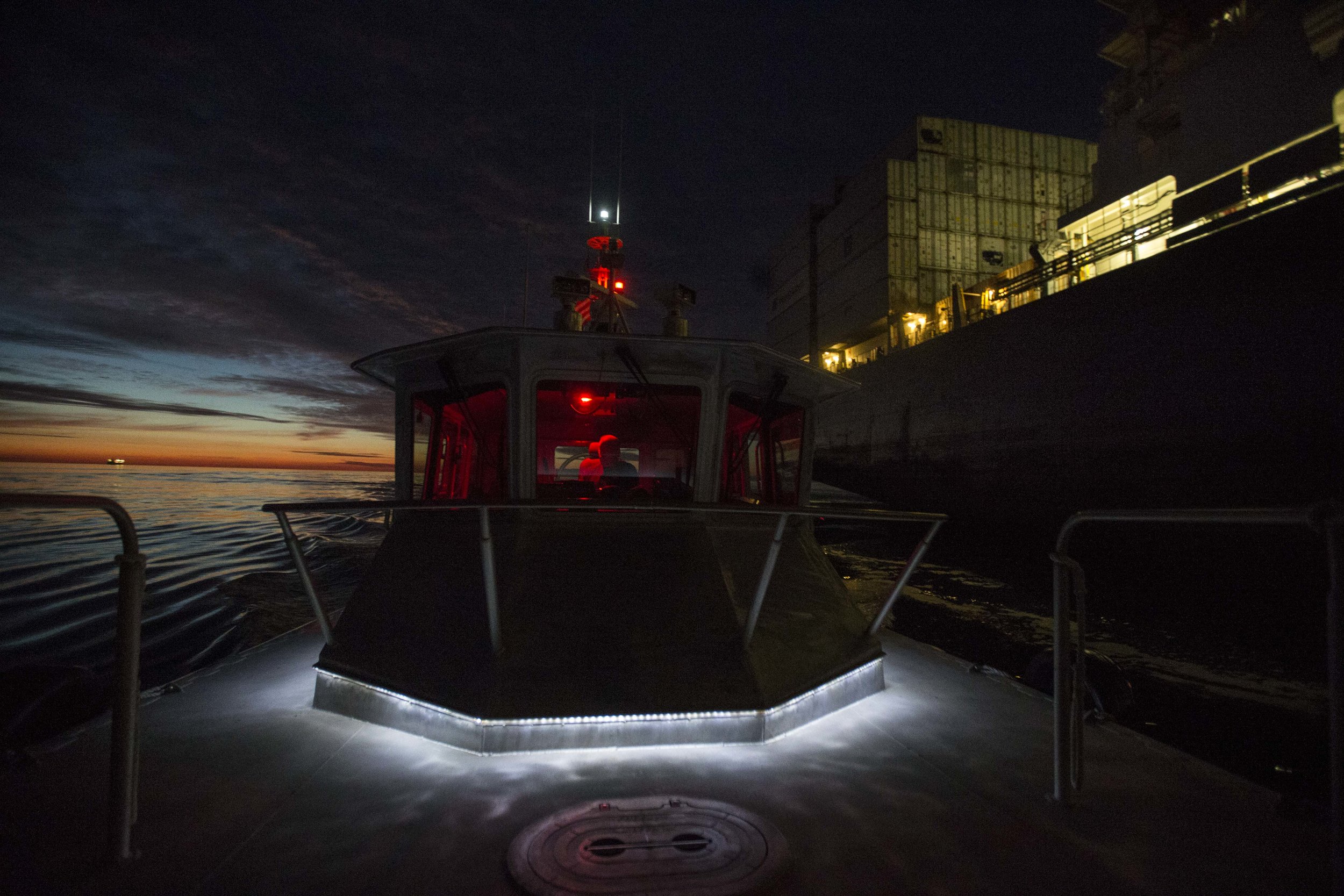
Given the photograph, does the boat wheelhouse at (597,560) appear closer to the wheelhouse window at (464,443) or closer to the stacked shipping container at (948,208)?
A: the wheelhouse window at (464,443)

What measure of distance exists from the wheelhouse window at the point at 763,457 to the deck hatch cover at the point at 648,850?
3.46 m

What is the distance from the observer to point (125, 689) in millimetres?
2254

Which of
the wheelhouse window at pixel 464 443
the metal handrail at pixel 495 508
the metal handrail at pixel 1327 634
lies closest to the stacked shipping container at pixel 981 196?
the wheelhouse window at pixel 464 443

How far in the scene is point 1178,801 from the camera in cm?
293

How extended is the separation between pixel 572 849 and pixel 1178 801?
2.93 m

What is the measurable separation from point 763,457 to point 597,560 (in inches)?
90.1

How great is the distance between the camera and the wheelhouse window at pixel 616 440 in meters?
5.04

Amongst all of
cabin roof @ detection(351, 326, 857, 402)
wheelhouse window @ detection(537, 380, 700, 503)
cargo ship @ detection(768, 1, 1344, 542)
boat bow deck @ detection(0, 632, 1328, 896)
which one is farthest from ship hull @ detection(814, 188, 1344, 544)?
wheelhouse window @ detection(537, 380, 700, 503)

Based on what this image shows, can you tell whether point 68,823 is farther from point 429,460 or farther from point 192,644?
point 192,644

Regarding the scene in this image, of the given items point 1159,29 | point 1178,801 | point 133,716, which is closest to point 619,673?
point 133,716

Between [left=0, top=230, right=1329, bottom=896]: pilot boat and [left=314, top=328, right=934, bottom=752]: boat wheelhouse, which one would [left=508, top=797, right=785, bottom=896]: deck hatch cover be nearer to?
[left=0, top=230, right=1329, bottom=896]: pilot boat

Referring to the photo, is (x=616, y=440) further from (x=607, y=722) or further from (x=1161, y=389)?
(x=1161, y=389)

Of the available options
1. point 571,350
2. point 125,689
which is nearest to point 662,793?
point 125,689

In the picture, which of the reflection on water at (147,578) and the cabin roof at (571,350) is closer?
the cabin roof at (571,350)
